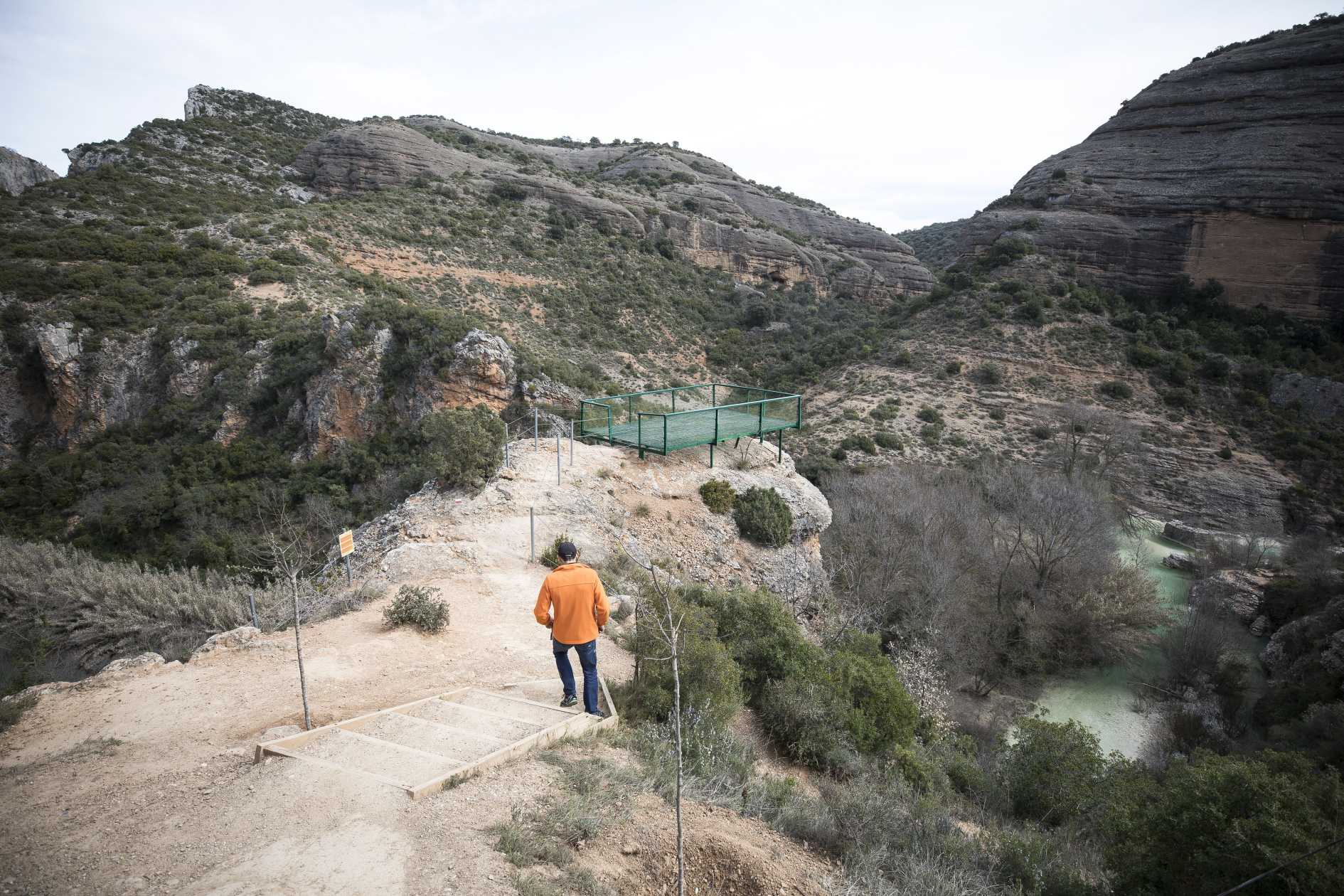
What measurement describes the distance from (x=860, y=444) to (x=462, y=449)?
20028 mm

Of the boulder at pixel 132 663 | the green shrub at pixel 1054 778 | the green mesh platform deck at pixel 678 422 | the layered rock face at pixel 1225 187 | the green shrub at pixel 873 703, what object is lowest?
the green shrub at pixel 1054 778

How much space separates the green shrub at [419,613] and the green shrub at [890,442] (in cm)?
2320

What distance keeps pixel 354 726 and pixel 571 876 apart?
2719 mm

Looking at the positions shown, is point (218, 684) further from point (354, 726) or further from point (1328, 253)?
point (1328, 253)

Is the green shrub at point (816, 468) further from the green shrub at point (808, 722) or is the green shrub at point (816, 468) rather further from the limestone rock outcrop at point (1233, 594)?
the green shrub at point (808, 722)

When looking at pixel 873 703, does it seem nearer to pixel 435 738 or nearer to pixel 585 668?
pixel 585 668

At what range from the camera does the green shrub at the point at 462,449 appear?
1153 centimetres

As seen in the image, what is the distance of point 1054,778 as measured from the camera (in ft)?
26.9

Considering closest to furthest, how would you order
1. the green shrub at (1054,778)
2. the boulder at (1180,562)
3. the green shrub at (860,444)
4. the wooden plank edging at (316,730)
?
the wooden plank edging at (316,730)
the green shrub at (1054,778)
the boulder at (1180,562)
the green shrub at (860,444)

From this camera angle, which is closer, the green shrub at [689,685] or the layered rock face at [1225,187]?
the green shrub at [689,685]

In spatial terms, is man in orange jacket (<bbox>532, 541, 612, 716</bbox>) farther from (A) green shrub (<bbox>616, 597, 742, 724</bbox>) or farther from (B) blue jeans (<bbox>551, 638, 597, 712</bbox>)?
(A) green shrub (<bbox>616, 597, 742, 724</bbox>)

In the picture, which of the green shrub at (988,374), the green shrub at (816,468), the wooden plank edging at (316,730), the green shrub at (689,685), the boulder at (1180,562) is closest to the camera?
the wooden plank edging at (316,730)

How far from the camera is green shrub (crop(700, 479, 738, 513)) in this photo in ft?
40.7

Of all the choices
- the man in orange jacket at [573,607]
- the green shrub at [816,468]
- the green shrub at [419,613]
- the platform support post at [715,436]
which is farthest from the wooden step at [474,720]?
the green shrub at [816,468]
